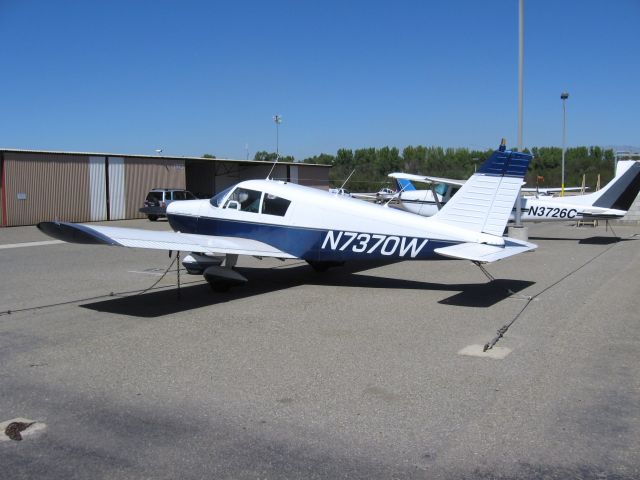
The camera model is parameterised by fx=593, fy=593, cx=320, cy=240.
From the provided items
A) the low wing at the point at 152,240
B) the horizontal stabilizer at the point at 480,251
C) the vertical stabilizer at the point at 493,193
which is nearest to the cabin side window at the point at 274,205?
the low wing at the point at 152,240

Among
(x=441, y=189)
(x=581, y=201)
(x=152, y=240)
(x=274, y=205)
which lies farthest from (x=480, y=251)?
(x=441, y=189)

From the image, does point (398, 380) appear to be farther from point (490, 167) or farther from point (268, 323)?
point (490, 167)

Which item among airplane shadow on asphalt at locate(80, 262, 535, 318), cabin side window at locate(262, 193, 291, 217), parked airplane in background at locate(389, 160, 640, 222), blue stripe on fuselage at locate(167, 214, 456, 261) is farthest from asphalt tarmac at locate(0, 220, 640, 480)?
parked airplane in background at locate(389, 160, 640, 222)

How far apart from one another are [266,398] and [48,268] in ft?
32.0

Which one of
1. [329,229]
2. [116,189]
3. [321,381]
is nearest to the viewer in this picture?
[321,381]

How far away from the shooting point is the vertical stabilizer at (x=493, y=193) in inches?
368

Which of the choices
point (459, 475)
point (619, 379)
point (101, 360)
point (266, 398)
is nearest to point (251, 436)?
point (266, 398)

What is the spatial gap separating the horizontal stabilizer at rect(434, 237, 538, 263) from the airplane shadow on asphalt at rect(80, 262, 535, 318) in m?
0.79

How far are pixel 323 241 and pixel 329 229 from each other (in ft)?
0.78

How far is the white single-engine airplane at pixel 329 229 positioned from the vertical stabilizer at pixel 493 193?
16 mm

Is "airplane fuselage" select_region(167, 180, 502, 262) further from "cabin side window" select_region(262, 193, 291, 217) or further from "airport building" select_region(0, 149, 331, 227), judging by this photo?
"airport building" select_region(0, 149, 331, 227)

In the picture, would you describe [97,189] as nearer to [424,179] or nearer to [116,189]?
[116,189]

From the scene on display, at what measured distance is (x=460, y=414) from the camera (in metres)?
4.63

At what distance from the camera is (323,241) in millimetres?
10141
